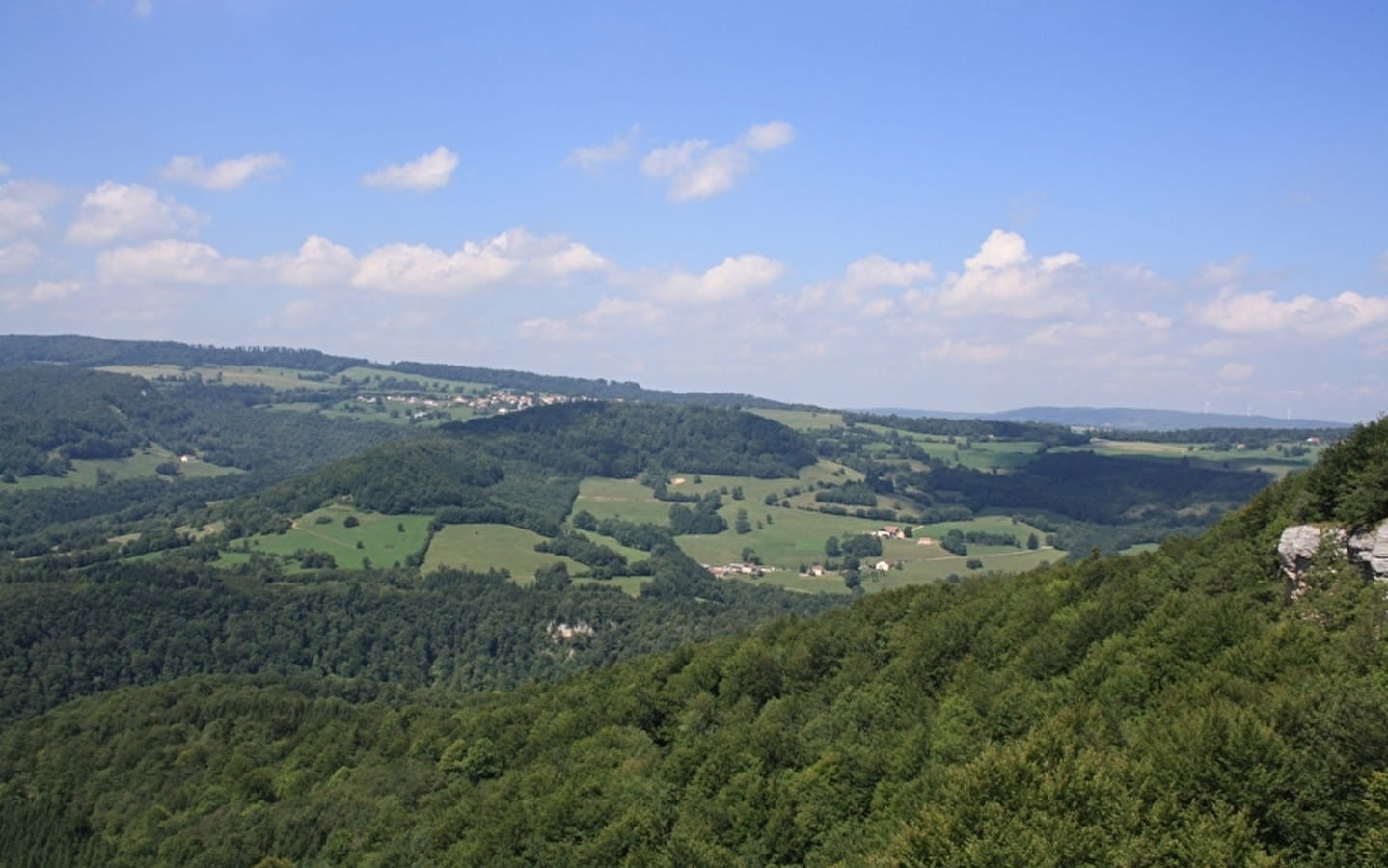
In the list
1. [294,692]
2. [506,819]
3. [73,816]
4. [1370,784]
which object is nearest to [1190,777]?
[1370,784]

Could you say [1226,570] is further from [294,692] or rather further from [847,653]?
[294,692]

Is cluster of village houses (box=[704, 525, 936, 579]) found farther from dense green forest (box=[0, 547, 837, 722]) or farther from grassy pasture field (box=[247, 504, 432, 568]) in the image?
grassy pasture field (box=[247, 504, 432, 568])

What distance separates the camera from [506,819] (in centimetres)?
Answer: 4731

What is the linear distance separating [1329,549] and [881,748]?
61.4 feet

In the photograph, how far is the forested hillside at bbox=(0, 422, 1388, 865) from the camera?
2575 cm

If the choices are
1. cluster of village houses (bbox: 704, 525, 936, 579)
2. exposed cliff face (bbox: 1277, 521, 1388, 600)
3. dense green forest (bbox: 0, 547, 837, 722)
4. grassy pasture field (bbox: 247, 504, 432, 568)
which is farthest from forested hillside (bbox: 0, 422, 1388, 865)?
cluster of village houses (bbox: 704, 525, 936, 579)

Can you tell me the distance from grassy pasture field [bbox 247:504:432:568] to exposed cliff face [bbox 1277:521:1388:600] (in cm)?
14352

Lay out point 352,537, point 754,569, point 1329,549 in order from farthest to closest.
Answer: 1. point 754,569
2. point 352,537
3. point 1329,549

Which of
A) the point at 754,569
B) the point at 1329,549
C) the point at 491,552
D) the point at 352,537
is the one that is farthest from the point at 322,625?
the point at 1329,549

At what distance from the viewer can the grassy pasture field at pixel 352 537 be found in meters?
168

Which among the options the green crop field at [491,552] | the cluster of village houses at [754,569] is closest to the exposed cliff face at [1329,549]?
the green crop field at [491,552]

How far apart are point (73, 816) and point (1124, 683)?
7380 centimetres

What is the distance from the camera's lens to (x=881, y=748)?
42.9 meters

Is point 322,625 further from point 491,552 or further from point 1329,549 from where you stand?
point 1329,549
